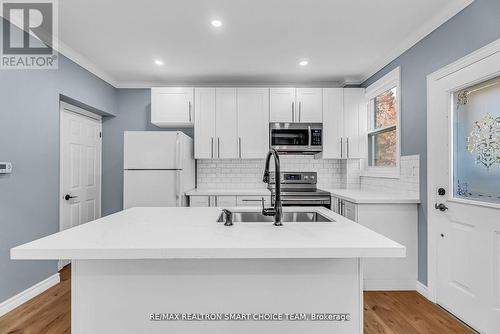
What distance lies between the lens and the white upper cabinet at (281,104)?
13.1 feet

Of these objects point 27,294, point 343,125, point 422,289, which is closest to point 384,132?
point 343,125

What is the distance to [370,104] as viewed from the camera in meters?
3.96

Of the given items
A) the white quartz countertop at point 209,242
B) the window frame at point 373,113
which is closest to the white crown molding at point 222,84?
the window frame at point 373,113

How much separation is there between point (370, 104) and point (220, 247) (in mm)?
3598

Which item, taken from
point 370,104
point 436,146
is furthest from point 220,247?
point 370,104

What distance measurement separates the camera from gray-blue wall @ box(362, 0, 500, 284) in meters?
2.03

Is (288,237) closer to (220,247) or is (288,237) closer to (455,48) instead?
(220,247)

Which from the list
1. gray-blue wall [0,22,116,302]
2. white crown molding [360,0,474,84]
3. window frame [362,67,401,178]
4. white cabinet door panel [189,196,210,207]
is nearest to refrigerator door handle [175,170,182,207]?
white cabinet door panel [189,196,210,207]

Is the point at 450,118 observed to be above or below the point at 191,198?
above

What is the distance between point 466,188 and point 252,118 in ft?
8.56

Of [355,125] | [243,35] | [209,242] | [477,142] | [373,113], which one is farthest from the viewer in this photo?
[355,125]

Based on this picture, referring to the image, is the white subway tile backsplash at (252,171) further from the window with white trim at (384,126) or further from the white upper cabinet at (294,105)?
the white upper cabinet at (294,105)

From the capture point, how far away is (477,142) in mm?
2102

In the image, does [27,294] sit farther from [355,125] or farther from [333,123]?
[355,125]
